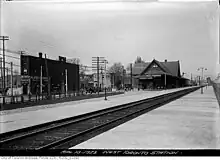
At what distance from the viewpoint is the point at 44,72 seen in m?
3.37

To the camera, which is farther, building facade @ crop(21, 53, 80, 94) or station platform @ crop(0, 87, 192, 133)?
station platform @ crop(0, 87, 192, 133)

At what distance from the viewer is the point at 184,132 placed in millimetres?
2912

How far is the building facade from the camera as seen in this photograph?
3203 mm

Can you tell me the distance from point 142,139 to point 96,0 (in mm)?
1710

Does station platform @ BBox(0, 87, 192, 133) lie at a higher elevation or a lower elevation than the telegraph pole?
lower

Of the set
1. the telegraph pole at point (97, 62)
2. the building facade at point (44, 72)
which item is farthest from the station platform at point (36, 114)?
the telegraph pole at point (97, 62)

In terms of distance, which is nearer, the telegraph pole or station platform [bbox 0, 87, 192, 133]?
the telegraph pole

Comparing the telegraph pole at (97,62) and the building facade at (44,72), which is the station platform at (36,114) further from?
the telegraph pole at (97,62)

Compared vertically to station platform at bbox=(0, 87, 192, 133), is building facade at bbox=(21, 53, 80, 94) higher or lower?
higher

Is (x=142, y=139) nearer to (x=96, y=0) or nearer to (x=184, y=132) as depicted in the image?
(x=184, y=132)

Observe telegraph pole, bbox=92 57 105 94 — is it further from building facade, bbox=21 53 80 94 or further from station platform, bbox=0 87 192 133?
station platform, bbox=0 87 192 133

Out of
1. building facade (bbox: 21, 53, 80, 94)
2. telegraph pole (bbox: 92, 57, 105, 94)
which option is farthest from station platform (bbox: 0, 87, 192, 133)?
telegraph pole (bbox: 92, 57, 105, 94)

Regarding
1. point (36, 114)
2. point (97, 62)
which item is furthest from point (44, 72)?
point (36, 114)

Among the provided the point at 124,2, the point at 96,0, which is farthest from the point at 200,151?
the point at 96,0
